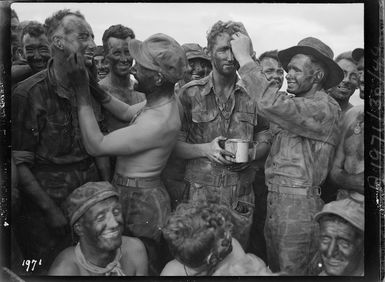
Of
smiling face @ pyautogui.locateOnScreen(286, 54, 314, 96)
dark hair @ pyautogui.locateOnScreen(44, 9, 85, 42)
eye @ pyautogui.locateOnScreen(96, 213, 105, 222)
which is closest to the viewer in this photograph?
eye @ pyautogui.locateOnScreen(96, 213, 105, 222)

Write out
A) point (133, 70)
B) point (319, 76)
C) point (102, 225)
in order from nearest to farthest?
point (102, 225)
point (133, 70)
point (319, 76)

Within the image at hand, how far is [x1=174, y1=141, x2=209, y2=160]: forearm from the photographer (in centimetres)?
609

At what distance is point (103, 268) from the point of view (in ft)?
19.7

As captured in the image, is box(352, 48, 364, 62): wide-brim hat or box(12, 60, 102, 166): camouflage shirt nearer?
box(12, 60, 102, 166): camouflage shirt

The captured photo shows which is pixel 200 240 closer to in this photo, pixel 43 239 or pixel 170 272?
pixel 170 272

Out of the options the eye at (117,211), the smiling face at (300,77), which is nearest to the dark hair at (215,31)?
the smiling face at (300,77)

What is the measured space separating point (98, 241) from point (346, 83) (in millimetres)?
2428

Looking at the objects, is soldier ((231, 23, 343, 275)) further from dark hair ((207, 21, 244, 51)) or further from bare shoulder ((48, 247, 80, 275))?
bare shoulder ((48, 247, 80, 275))

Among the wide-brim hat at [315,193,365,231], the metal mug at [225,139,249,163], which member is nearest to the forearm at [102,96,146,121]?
the metal mug at [225,139,249,163]

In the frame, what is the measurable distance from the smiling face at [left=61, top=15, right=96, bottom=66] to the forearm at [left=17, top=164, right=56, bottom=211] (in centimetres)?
101

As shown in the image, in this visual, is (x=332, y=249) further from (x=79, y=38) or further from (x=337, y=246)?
(x=79, y=38)

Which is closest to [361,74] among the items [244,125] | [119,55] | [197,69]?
[244,125]

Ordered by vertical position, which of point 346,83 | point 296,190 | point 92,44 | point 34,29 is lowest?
point 296,190

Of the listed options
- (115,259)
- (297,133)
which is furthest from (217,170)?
(115,259)
